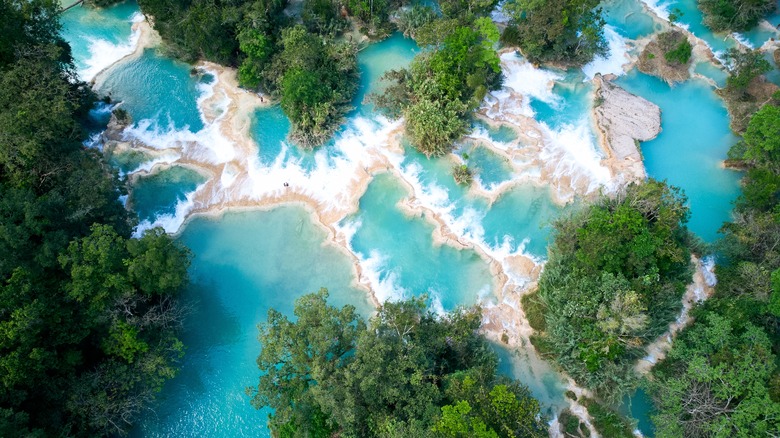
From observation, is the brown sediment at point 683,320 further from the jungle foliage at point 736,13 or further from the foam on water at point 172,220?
the foam on water at point 172,220

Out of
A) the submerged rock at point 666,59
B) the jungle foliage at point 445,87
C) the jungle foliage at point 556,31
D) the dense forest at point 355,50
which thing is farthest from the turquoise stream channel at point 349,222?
the jungle foliage at point 556,31

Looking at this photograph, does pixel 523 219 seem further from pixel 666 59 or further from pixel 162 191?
pixel 162 191

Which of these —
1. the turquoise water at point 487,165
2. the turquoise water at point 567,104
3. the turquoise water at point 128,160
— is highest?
the turquoise water at point 567,104

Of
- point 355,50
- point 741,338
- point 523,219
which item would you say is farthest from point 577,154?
point 355,50

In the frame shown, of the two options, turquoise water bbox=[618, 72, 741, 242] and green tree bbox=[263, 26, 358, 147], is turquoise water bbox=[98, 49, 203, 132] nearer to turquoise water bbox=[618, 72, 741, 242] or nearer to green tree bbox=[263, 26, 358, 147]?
green tree bbox=[263, 26, 358, 147]

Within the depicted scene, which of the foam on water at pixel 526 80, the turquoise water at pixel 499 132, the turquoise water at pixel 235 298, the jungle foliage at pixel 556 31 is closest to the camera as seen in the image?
the turquoise water at pixel 235 298
